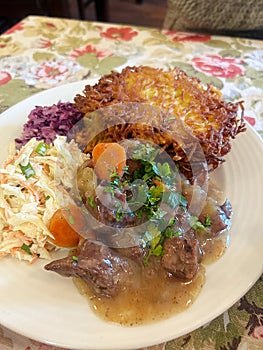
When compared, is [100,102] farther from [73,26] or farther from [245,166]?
[73,26]

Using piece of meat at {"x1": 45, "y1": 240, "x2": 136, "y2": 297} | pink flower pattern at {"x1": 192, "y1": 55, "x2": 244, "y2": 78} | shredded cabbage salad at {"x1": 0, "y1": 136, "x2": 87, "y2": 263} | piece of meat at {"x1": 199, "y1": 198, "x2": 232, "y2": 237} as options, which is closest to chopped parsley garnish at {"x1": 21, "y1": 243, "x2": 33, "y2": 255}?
shredded cabbage salad at {"x1": 0, "y1": 136, "x2": 87, "y2": 263}

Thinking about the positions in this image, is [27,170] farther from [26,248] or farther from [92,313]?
[92,313]

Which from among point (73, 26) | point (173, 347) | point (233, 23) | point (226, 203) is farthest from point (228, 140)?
point (73, 26)

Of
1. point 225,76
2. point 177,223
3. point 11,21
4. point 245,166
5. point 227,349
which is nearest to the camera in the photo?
point 227,349

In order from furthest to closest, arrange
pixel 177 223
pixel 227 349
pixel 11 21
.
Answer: pixel 11 21
pixel 177 223
pixel 227 349

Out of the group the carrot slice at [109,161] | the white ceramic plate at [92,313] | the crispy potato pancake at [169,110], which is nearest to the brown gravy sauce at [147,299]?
the white ceramic plate at [92,313]

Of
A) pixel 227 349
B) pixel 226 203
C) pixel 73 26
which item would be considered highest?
Result: pixel 73 26

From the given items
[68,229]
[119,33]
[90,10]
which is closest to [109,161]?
[68,229]
